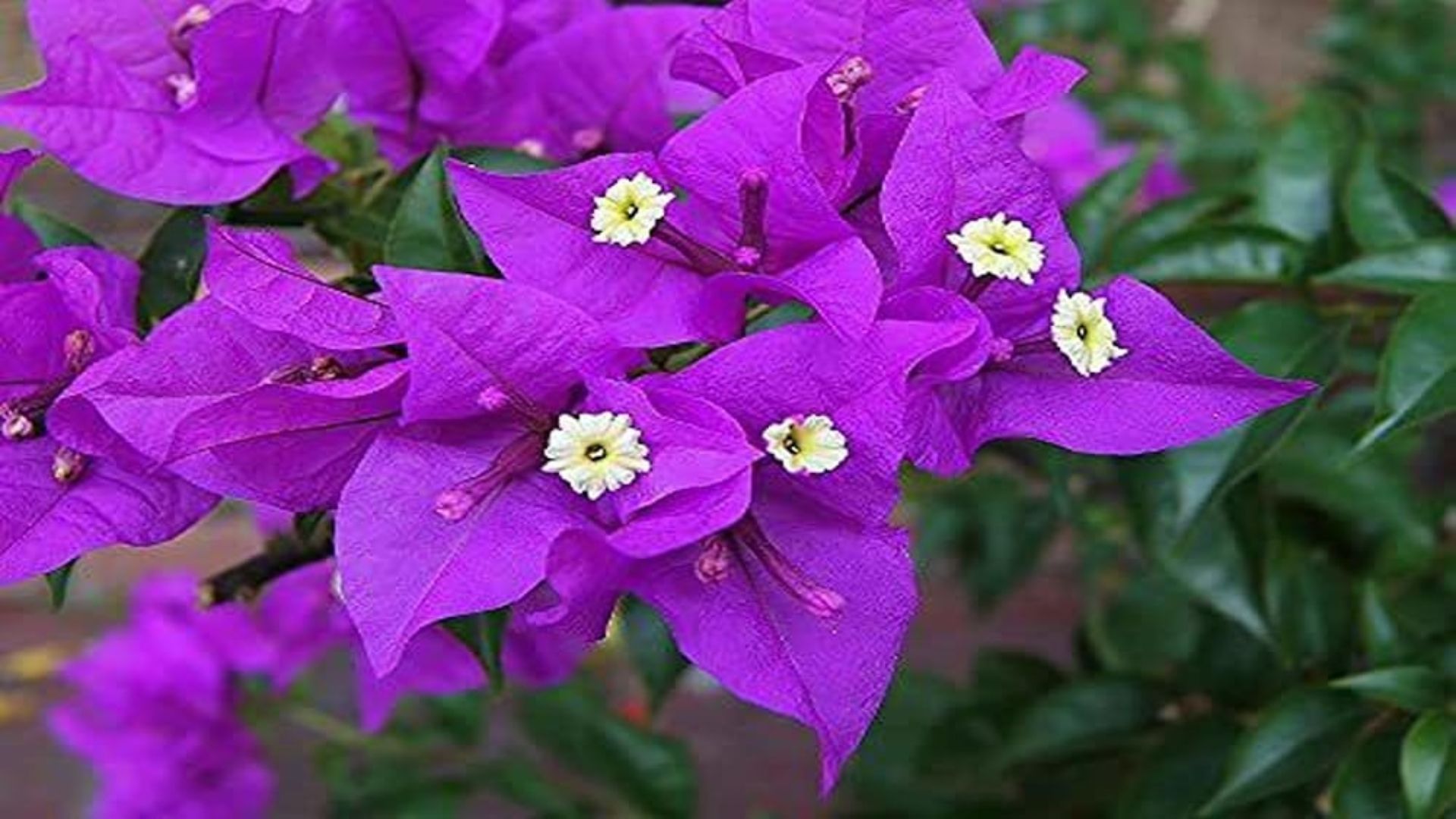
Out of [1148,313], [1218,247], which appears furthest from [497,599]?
[1218,247]

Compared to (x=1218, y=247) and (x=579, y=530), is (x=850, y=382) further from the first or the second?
(x=1218, y=247)

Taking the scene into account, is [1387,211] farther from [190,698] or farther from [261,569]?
[190,698]

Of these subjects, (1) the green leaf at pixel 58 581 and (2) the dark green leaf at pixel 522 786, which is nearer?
(1) the green leaf at pixel 58 581

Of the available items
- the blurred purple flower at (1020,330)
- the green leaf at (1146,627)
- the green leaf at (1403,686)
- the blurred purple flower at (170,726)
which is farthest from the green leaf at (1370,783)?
the blurred purple flower at (170,726)

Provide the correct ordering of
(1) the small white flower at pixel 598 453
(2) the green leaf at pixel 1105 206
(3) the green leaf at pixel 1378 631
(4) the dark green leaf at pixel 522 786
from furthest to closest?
(4) the dark green leaf at pixel 522 786
(2) the green leaf at pixel 1105 206
(3) the green leaf at pixel 1378 631
(1) the small white flower at pixel 598 453

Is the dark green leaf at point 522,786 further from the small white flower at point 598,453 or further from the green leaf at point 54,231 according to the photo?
the small white flower at point 598,453

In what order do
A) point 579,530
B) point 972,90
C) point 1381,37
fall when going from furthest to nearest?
1. point 1381,37
2. point 972,90
3. point 579,530

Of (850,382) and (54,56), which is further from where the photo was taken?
(54,56)

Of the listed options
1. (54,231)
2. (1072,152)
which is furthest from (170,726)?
(1072,152)
